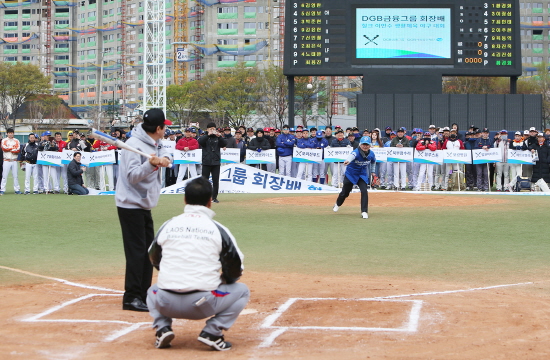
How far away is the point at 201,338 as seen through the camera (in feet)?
19.9

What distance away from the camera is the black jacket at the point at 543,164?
24.2 metres

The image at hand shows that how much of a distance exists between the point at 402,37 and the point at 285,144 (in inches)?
397

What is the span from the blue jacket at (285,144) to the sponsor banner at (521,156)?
24.0 feet

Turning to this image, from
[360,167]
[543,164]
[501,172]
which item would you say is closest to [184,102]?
[501,172]

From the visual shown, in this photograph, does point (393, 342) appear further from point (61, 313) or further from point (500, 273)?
point (500, 273)

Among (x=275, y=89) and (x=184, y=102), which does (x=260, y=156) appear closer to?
(x=275, y=89)

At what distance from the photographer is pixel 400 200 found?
2123cm

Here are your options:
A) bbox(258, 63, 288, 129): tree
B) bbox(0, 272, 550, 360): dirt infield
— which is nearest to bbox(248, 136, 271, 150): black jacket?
bbox(0, 272, 550, 360): dirt infield

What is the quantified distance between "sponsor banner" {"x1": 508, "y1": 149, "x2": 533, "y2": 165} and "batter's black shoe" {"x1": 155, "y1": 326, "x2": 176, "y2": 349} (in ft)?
67.7

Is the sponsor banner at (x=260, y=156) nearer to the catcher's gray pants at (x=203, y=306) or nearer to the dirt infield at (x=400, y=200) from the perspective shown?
the dirt infield at (x=400, y=200)

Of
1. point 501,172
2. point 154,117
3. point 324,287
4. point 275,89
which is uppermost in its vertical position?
point 275,89

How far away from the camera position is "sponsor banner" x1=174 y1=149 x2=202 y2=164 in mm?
25297

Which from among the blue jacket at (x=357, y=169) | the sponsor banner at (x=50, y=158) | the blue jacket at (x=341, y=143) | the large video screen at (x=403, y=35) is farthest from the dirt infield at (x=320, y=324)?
the large video screen at (x=403, y=35)

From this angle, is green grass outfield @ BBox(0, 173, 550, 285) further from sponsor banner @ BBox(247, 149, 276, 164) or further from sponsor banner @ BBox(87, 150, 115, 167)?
sponsor banner @ BBox(247, 149, 276, 164)
